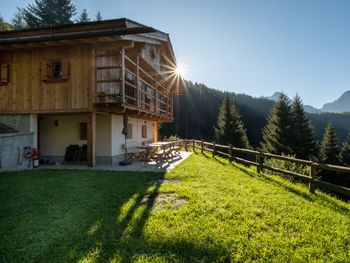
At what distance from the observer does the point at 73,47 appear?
10.8 m

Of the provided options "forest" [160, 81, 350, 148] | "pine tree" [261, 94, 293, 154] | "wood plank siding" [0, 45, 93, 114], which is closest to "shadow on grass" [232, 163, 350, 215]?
"wood plank siding" [0, 45, 93, 114]

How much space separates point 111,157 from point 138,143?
14.2 ft

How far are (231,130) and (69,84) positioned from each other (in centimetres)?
2334

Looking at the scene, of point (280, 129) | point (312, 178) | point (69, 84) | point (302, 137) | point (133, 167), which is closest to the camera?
point (312, 178)

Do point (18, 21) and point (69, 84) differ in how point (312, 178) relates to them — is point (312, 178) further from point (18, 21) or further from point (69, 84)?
point (18, 21)

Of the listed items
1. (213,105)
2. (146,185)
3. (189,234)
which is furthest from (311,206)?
(213,105)

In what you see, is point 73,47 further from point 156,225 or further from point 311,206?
point 311,206

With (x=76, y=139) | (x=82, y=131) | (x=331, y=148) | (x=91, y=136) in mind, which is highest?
(x=82, y=131)

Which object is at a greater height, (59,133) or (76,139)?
(59,133)

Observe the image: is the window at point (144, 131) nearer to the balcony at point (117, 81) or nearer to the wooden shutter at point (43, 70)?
the balcony at point (117, 81)

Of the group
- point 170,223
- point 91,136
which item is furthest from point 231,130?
point 170,223

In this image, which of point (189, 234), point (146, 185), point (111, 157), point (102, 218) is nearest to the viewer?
point (189, 234)

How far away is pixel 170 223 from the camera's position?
169 inches

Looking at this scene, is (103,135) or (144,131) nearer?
(103,135)
